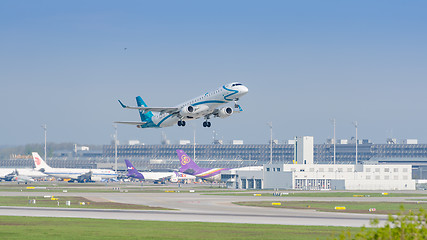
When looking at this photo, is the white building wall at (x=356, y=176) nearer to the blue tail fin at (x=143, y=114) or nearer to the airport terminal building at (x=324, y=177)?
the airport terminal building at (x=324, y=177)

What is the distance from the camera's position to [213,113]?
96.5 meters

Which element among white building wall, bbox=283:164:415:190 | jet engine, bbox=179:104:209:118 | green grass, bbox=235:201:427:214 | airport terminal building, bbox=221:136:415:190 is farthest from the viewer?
white building wall, bbox=283:164:415:190

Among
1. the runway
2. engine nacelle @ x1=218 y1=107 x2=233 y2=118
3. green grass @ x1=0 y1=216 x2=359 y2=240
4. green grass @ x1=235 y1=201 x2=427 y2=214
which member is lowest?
green grass @ x1=235 y1=201 x2=427 y2=214

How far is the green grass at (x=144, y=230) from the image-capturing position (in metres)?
60.3

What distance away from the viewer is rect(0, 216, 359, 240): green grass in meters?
60.3

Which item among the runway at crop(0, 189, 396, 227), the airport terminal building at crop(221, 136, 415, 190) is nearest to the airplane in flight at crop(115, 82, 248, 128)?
the runway at crop(0, 189, 396, 227)

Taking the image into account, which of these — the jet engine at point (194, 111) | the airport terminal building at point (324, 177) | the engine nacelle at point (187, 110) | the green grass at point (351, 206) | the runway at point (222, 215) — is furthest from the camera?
the airport terminal building at point (324, 177)

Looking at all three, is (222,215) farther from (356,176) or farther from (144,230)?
(356,176)

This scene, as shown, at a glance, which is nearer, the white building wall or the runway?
the runway

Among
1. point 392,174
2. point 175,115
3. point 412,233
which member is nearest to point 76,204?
point 175,115

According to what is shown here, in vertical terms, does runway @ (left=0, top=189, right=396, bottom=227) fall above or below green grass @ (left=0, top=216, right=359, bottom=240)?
below

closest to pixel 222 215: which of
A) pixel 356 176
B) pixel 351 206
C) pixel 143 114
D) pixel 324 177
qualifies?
pixel 351 206

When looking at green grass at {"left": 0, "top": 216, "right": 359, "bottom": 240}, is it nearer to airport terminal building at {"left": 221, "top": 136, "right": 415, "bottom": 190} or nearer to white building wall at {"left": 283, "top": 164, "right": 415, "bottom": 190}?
airport terminal building at {"left": 221, "top": 136, "right": 415, "bottom": 190}

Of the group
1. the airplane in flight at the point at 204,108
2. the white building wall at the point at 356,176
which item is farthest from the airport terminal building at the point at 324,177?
the airplane in flight at the point at 204,108
